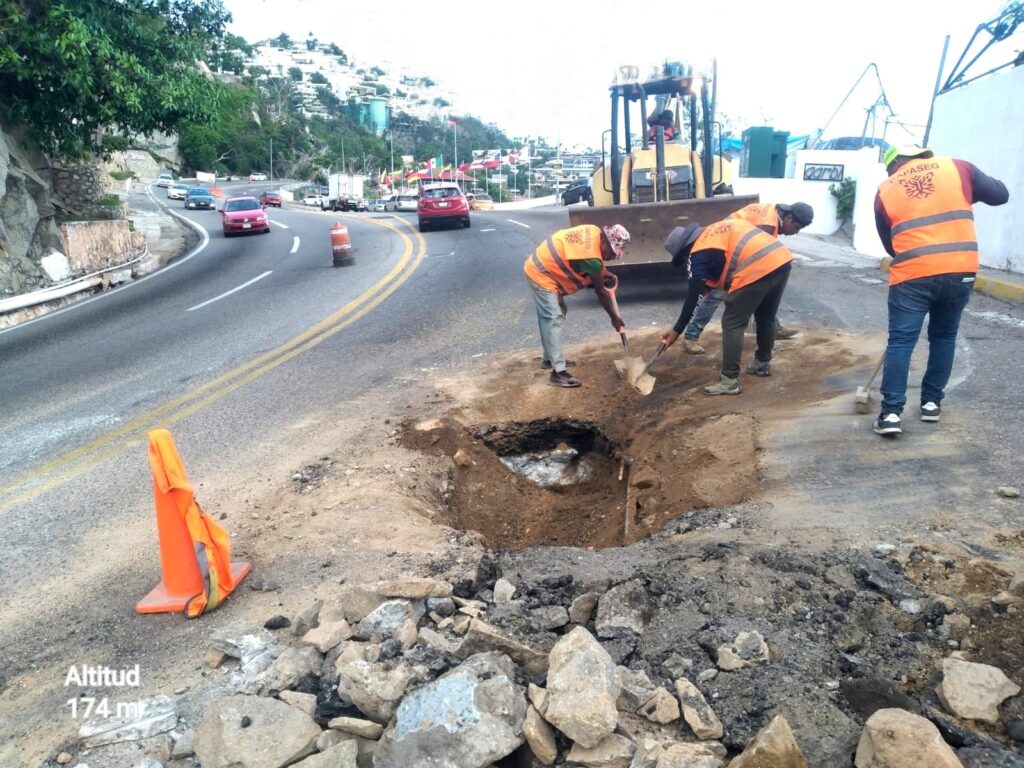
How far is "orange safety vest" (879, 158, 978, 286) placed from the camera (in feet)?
14.5

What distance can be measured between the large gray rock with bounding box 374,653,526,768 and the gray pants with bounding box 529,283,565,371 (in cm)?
437

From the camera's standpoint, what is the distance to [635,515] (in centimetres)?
500

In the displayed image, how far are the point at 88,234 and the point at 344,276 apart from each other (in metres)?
6.56

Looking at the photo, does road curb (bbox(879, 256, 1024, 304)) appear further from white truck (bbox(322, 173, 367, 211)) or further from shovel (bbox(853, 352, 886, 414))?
white truck (bbox(322, 173, 367, 211))

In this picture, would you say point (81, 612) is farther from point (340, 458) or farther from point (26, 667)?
point (340, 458)

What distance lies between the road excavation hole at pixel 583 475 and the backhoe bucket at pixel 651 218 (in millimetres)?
4041

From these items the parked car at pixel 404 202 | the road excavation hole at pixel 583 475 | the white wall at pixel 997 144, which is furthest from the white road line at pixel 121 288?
the parked car at pixel 404 202

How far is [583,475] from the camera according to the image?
6.22 meters

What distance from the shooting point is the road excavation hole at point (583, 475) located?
15.8ft

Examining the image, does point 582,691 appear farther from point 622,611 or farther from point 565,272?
point 565,272

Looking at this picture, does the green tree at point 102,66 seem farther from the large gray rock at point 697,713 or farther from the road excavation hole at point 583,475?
the large gray rock at point 697,713

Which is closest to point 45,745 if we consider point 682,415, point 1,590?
point 1,590

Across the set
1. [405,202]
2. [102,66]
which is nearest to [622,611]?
[102,66]

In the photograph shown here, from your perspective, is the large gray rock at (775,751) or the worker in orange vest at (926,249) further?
the worker in orange vest at (926,249)
